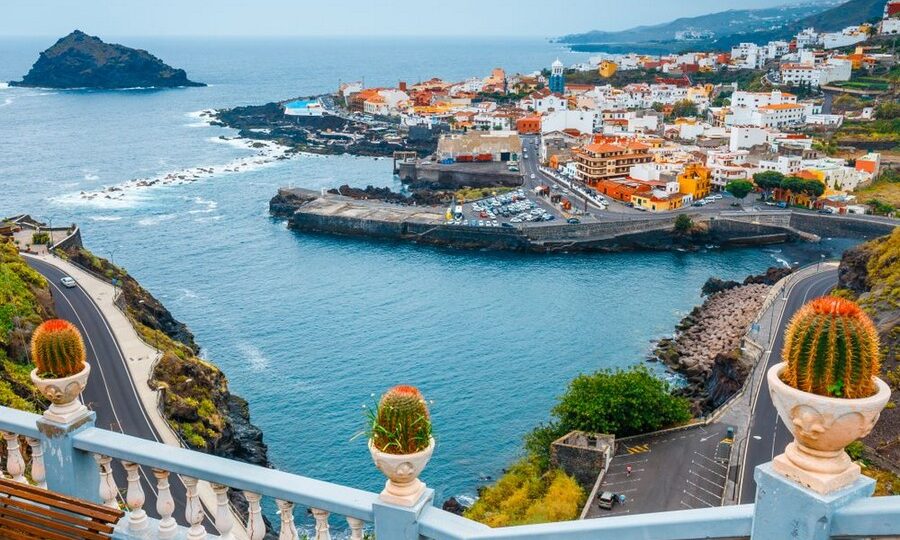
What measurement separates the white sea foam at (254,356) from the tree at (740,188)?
3588cm

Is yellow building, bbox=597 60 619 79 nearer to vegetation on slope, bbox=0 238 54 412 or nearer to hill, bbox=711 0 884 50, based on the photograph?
hill, bbox=711 0 884 50

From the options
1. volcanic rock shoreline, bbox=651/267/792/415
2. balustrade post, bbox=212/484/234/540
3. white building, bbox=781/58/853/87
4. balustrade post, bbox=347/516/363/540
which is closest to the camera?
balustrade post, bbox=347/516/363/540

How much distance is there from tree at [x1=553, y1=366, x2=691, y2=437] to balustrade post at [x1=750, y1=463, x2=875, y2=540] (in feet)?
59.4

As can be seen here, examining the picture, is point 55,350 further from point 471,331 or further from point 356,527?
point 471,331

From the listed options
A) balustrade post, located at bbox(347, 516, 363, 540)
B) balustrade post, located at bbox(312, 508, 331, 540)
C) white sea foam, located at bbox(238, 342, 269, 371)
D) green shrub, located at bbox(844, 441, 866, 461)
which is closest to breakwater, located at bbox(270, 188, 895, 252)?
white sea foam, located at bbox(238, 342, 269, 371)

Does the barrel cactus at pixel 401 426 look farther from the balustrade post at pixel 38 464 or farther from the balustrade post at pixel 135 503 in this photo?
the balustrade post at pixel 38 464

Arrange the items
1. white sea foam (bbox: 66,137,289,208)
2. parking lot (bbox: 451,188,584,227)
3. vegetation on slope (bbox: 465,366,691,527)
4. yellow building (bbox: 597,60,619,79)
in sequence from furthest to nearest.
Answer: yellow building (bbox: 597,60,619,79) → white sea foam (bbox: 66,137,289,208) → parking lot (bbox: 451,188,584,227) → vegetation on slope (bbox: 465,366,691,527)

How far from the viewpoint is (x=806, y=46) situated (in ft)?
395

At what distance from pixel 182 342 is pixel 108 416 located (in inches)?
471

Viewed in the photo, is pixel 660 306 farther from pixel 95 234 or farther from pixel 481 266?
pixel 95 234

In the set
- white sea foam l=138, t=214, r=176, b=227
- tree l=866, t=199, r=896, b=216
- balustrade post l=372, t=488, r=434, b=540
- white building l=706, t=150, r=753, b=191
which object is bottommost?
white sea foam l=138, t=214, r=176, b=227

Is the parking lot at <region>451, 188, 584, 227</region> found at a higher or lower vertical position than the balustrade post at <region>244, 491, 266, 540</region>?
lower

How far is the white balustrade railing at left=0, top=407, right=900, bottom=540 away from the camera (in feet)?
9.88

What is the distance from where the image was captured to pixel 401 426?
378 cm
